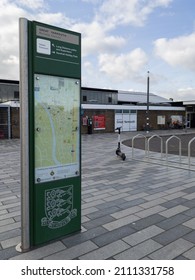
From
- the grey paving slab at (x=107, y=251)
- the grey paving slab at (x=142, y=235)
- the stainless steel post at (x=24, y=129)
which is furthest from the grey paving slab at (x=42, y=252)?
the grey paving slab at (x=142, y=235)

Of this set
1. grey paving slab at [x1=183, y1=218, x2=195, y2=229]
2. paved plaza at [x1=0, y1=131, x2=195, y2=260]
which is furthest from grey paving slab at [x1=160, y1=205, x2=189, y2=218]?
grey paving slab at [x1=183, y1=218, x2=195, y2=229]

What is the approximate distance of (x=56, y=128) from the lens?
3.13 metres

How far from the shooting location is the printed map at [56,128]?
2953 millimetres

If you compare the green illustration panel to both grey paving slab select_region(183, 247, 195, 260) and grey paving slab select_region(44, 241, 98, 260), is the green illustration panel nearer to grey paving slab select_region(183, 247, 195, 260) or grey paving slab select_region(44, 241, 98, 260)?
grey paving slab select_region(44, 241, 98, 260)

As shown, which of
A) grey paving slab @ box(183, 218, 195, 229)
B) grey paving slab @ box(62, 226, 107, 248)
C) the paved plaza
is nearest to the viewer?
the paved plaza

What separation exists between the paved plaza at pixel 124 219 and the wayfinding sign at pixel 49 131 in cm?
28

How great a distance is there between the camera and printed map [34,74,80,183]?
2953 millimetres

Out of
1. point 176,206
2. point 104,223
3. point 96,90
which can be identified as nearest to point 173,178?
point 176,206

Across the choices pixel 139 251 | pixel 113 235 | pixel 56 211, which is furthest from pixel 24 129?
pixel 139 251

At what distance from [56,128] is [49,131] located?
105mm

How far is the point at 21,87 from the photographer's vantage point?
2.78 meters

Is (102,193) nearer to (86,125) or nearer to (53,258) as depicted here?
(53,258)

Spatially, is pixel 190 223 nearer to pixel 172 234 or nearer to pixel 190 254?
pixel 172 234

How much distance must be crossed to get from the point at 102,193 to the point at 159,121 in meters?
24.0
